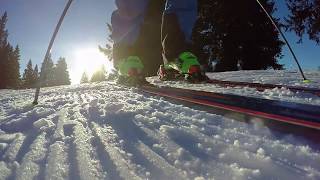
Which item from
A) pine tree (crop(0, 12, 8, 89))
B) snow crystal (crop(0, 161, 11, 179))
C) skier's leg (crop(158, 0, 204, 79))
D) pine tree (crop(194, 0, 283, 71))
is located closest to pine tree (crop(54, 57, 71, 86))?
pine tree (crop(0, 12, 8, 89))

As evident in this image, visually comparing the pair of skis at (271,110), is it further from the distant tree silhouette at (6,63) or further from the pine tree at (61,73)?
the pine tree at (61,73)

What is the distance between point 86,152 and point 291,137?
961 millimetres

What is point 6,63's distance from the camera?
4788 centimetres

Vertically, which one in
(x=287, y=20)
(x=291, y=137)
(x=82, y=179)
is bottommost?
(x=82, y=179)

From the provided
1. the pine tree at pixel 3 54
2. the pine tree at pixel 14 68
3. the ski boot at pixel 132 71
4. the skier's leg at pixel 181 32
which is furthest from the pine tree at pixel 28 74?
the skier's leg at pixel 181 32

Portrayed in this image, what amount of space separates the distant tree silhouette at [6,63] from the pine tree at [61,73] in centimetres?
Answer: 1689

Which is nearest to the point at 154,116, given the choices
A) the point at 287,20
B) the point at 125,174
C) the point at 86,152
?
the point at 86,152

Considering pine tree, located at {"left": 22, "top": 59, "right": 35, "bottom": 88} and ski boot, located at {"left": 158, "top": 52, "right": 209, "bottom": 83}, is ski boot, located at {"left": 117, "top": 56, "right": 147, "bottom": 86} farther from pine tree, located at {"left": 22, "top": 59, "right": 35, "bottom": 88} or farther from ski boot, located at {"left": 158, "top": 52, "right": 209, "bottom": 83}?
pine tree, located at {"left": 22, "top": 59, "right": 35, "bottom": 88}

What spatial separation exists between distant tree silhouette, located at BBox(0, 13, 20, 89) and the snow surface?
4679 centimetres

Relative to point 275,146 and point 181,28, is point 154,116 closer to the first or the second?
point 275,146

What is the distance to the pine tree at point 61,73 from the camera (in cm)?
7169

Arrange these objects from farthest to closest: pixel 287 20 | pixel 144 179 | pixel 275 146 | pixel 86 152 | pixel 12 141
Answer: pixel 287 20
pixel 12 141
pixel 86 152
pixel 275 146
pixel 144 179

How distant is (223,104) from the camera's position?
2.47m

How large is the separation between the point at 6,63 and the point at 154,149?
5107 cm
